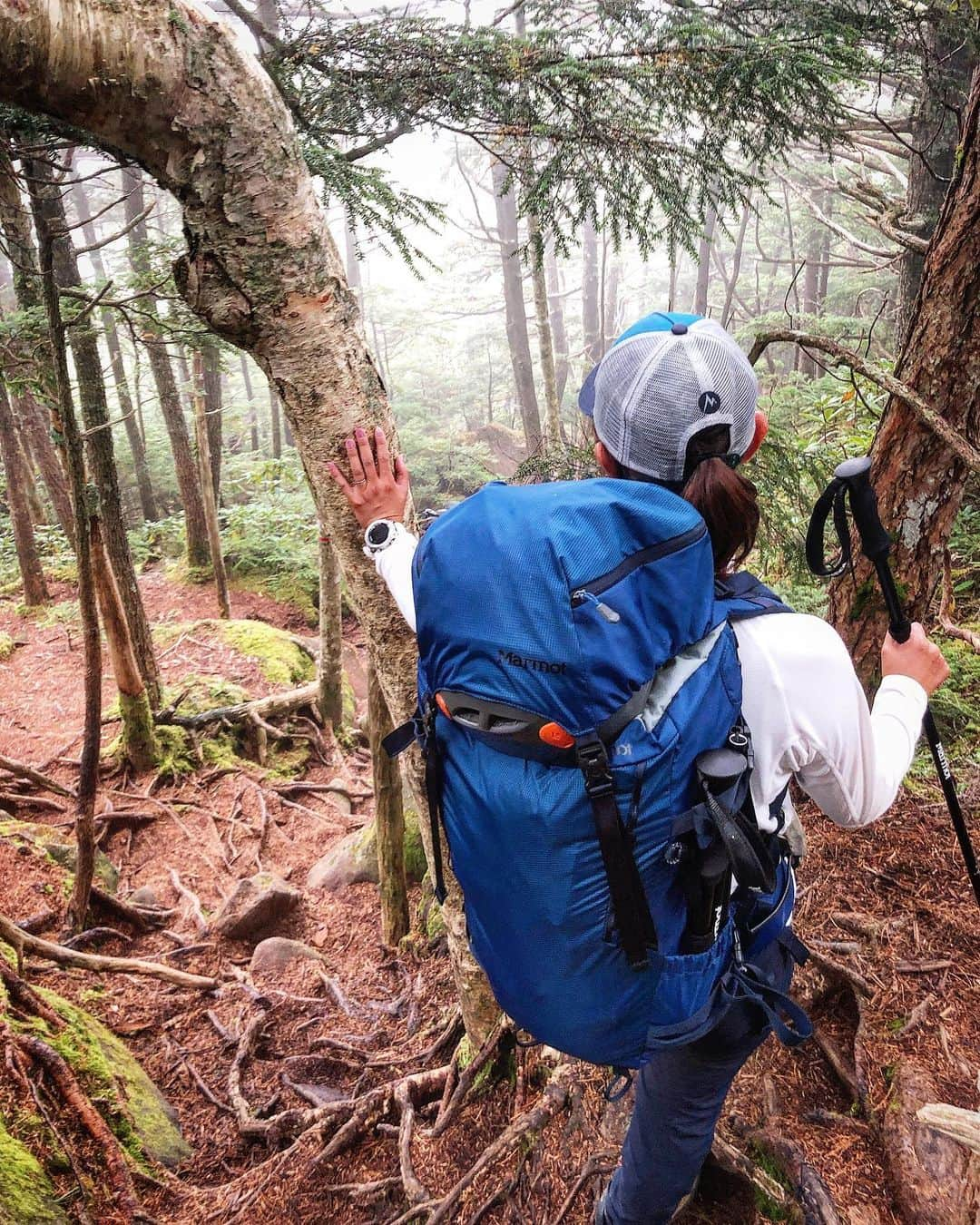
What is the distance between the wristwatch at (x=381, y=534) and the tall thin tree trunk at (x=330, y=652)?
Answer: 20.7ft

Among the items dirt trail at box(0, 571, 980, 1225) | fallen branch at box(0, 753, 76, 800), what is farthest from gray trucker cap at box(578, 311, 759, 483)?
fallen branch at box(0, 753, 76, 800)

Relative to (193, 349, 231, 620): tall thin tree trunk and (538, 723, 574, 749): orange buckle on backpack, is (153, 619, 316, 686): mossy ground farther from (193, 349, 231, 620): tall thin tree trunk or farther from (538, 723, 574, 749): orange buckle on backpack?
(538, 723, 574, 749): orange buckle on backpack

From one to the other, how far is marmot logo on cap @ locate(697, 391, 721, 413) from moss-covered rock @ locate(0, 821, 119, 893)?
18.5ft

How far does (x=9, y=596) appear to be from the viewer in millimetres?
13625

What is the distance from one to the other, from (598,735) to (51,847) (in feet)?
19.3

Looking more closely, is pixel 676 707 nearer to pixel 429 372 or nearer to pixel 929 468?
pixel 929 468

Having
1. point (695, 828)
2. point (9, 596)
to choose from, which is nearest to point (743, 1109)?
point (695, 828)

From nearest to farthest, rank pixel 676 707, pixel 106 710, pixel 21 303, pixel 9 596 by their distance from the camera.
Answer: pixel 676 707 → pixel 21 303 → pixel 106 710 → pixel 9 596

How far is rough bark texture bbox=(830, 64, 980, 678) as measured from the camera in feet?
9.12

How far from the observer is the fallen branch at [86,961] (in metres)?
3.59

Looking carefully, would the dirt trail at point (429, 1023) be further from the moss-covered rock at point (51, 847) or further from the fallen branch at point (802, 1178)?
the moss-covered rock at point (51, 847)

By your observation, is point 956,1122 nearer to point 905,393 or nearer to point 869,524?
point 869,524

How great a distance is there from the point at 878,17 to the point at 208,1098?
7.43 meters

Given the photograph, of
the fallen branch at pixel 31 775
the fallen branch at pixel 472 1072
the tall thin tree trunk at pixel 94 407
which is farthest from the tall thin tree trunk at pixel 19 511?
the fallen branch at pixel 472 1072
